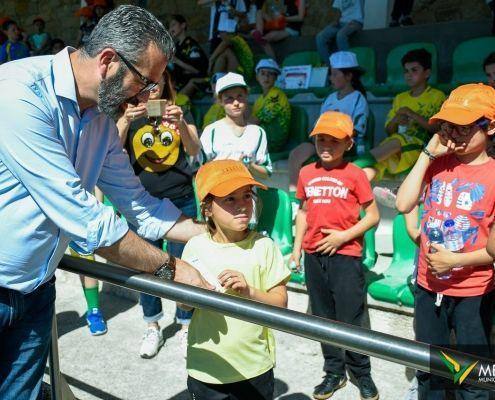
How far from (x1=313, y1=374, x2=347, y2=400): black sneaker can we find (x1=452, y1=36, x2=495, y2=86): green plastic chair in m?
3.85

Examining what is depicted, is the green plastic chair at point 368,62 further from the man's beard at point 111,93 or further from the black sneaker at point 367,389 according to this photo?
the man's beard at point 111,93

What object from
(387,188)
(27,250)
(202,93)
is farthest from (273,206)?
(202,93)

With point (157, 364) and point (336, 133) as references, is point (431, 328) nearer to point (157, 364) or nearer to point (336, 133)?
point (336, 133)

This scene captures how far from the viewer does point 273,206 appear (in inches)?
176

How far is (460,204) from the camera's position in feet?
8.22

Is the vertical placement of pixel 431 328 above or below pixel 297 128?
below

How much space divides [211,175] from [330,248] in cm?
119

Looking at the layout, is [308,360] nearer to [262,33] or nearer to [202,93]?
[202,93]

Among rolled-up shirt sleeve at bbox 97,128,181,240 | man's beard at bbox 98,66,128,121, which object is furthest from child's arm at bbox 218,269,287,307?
man's beard at bbox 98,66,128,121

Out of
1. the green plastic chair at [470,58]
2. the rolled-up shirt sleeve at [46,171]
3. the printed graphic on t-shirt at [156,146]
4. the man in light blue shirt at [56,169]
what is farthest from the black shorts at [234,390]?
the green plastic chair at [470,58]

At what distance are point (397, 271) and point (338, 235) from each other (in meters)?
0.80

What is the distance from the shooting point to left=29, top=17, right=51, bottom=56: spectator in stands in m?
12.5

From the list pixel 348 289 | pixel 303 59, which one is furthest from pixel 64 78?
pixel 303 59

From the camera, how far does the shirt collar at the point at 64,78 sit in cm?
174
